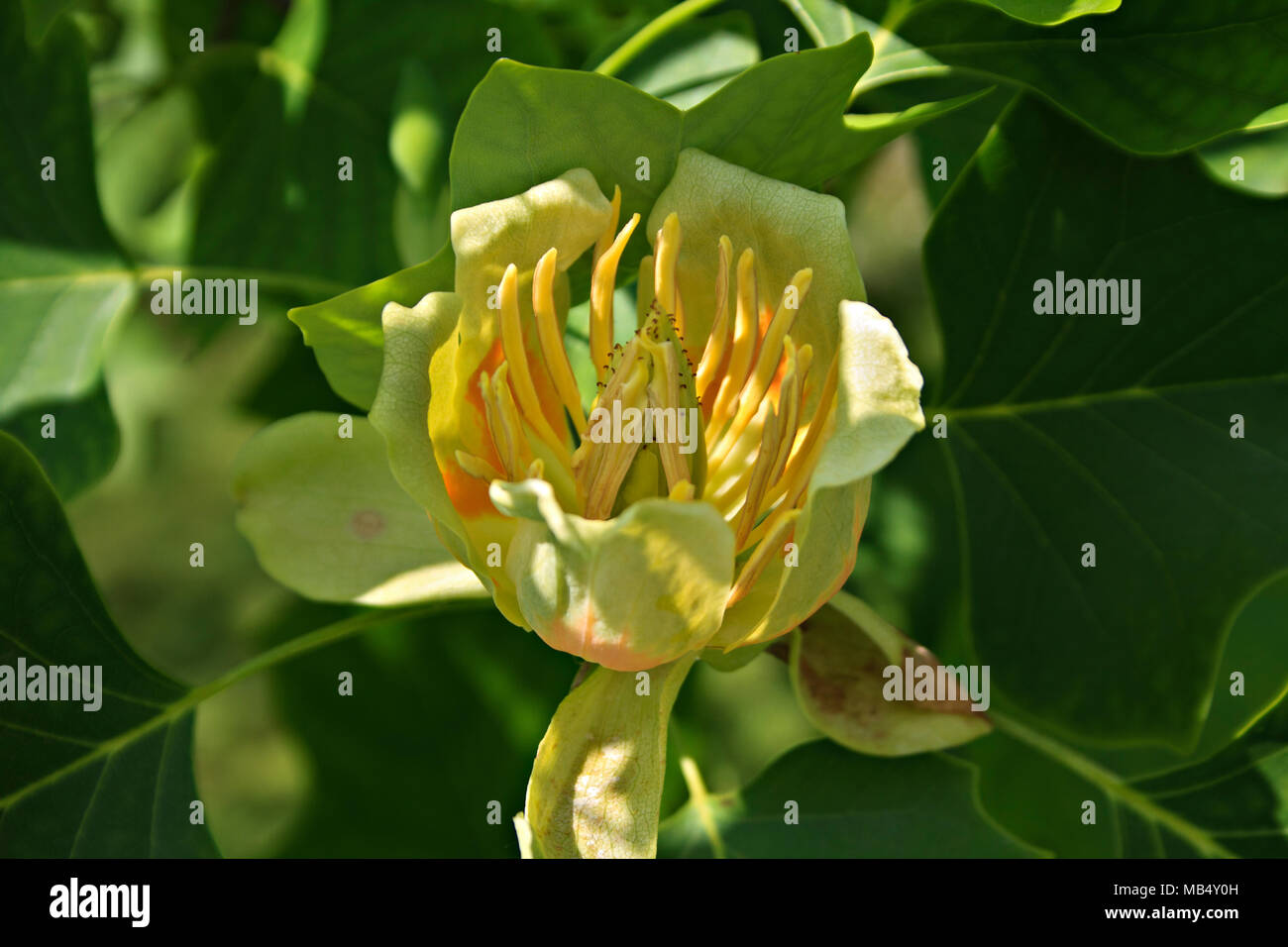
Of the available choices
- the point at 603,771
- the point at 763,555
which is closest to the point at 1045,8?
the point at 763,555

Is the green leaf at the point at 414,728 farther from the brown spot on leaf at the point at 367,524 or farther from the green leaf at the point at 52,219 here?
the green leaf at the point at 52,219

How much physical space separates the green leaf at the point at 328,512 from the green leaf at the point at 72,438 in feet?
1.18

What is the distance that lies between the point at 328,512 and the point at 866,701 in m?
0.77

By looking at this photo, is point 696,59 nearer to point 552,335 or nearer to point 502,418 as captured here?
point 552,335

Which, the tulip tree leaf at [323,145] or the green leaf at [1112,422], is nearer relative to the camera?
the green leaf at [1112,422]

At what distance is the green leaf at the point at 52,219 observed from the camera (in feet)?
6.32

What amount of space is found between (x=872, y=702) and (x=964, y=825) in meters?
0.30

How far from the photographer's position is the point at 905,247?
3238mm

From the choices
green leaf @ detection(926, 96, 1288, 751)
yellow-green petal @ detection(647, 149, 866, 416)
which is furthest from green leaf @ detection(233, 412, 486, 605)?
green leaf @ detection(926, 96, 1288, 751)

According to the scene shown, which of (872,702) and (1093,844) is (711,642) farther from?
(1093,844)

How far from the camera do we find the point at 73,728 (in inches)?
64.4

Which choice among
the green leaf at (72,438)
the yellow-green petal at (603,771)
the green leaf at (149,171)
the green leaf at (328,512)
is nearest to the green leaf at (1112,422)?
the yellow-green petal at (603,771)

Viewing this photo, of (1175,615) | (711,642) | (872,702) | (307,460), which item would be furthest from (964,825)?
(307,460)
